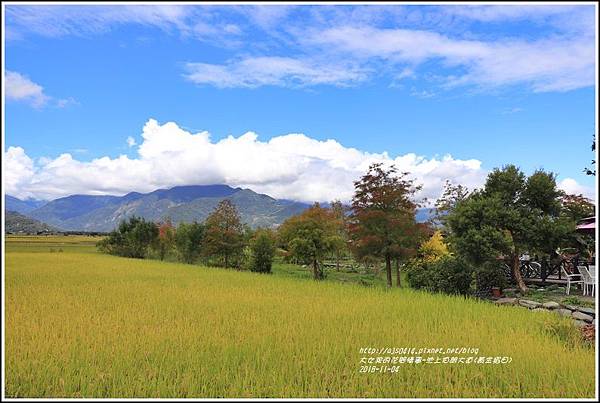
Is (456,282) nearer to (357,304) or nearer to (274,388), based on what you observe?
(357,304)

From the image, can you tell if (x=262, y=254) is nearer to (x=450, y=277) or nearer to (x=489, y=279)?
(x=450, y=277)

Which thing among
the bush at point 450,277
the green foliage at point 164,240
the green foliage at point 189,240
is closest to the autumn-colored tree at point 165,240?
the green foliage at point 164,240

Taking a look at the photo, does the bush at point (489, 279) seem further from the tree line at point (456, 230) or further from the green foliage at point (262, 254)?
the green foliage at point (262, 254)

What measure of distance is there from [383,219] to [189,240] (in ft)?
58.3

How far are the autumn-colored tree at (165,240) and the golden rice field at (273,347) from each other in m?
23.8

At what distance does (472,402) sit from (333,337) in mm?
3391

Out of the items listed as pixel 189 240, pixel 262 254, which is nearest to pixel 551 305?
pixel 262 254

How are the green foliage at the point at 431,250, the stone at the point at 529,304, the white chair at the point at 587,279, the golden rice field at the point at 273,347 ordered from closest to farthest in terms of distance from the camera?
1. the golden rice field at the point at 273,347
2. the stone at the point at 529,304
3. the white chair at the point at 587,279
4. the green foliage at the point at 431,250

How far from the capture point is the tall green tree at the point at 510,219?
12945 millimetres

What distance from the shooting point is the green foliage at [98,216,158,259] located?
37.7 m

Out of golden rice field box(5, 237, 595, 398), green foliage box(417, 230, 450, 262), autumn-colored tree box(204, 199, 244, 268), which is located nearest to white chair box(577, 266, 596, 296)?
golden rice field box(5, 237, 595, 398)

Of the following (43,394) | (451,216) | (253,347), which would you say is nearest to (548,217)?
(451,216)

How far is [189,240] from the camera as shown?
3038 centimetres

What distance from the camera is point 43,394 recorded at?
480cm
